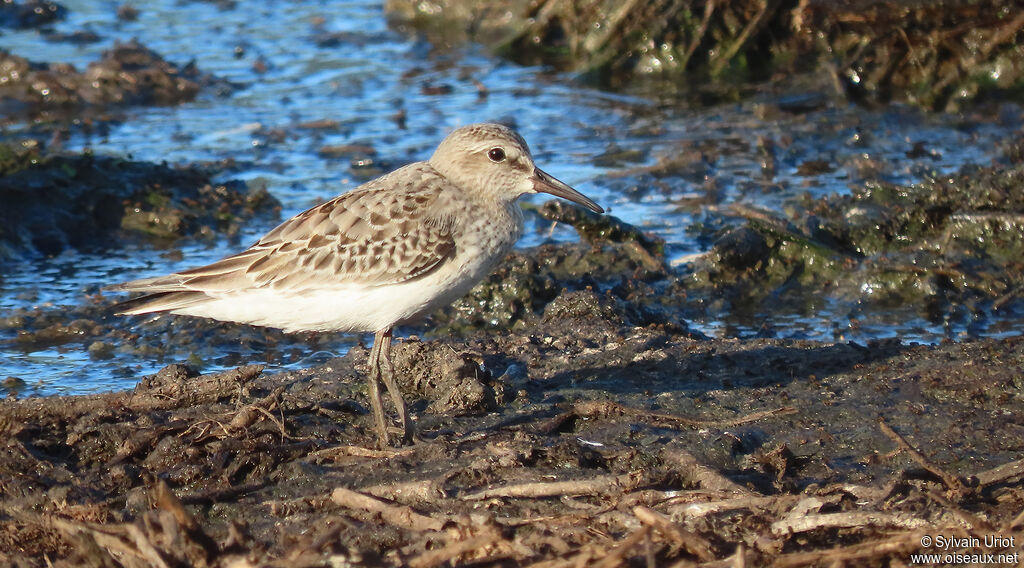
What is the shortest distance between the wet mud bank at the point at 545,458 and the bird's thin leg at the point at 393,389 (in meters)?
0.11

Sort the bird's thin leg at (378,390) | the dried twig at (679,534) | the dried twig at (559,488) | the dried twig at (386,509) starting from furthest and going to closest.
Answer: the bird's thin leg at (378,390) < the dried twig at (559,488) < the dried twig at (386,509) < the dried twig at (679,534)

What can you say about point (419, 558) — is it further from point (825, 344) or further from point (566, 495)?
point (825, 344)

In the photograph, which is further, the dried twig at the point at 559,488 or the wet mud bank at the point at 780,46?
the wet mud bank at the point at 780,46

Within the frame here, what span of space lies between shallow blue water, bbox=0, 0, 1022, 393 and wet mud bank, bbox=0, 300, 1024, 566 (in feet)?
4.25

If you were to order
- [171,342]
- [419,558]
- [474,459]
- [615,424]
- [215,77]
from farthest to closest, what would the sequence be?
[215,77]
[171,342]
[615,424]
[474,459]
[419,558]

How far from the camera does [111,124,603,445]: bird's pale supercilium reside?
5793mm

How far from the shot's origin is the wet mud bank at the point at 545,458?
4332mm

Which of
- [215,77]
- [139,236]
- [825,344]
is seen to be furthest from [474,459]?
[215,77]

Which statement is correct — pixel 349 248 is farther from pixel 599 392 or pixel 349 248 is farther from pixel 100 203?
pixel 100 203

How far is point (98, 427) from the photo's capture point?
18.0 feet

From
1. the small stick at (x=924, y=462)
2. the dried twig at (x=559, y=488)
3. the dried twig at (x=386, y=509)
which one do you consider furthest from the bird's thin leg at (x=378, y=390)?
the small stick at (x=924, y=462)

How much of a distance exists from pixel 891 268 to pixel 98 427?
5231mm

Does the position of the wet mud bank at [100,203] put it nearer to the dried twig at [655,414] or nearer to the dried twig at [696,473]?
the dried twig at [655,414]

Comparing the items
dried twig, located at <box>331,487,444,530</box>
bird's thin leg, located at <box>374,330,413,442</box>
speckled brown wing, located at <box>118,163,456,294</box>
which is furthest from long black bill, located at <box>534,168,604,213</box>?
dried twig, located at <box>331,487,444,530</box>
